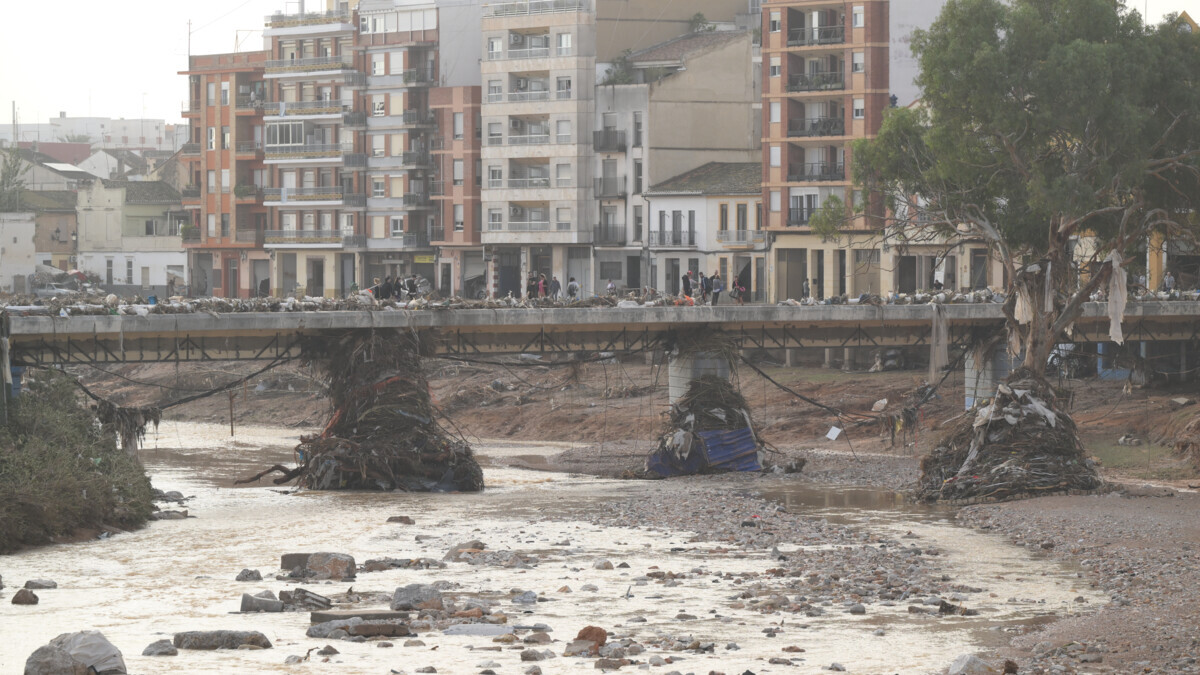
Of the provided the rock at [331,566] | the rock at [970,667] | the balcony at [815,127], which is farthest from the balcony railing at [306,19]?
the rock at [970,667]

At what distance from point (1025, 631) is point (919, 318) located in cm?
3127

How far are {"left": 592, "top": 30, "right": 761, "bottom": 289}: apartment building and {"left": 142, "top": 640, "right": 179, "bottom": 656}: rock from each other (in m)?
69.0

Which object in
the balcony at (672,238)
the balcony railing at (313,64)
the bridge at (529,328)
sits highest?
the balcony railing at (313,64)

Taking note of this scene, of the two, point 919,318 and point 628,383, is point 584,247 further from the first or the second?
point 919,318

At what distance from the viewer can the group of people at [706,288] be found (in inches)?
2795

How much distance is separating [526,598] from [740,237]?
63.5 meters

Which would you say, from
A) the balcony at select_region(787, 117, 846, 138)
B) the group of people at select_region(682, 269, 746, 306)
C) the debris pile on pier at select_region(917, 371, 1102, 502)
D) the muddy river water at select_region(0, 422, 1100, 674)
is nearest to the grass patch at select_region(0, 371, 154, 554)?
the muddy river water at select_region(0, 422, 1100, 674)

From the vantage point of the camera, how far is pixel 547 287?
8962 cm

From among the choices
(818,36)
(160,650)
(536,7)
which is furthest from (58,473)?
(536,7)

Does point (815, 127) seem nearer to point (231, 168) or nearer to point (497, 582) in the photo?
point (231, 168)

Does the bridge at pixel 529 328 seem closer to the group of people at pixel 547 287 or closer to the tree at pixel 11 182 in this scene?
the group of people at pixel 547 287

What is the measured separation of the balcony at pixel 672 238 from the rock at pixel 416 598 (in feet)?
212

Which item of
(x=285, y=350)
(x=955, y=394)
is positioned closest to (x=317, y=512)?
(x=285, y=350)

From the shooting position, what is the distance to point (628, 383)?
72.2 meters
